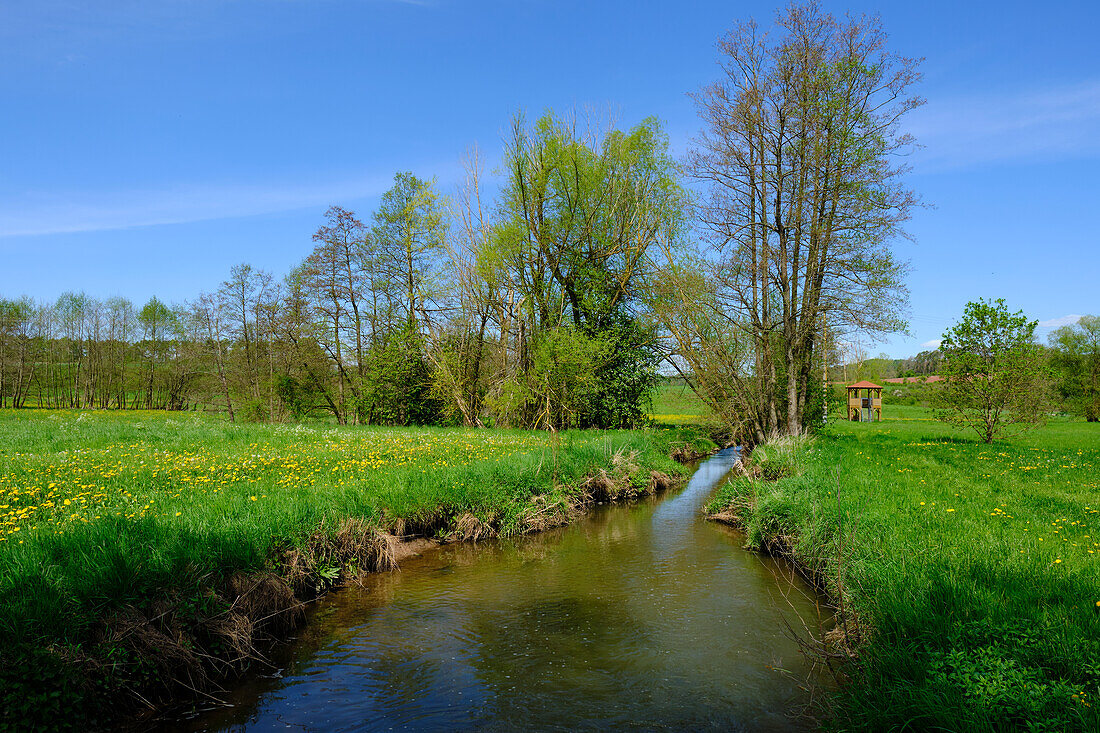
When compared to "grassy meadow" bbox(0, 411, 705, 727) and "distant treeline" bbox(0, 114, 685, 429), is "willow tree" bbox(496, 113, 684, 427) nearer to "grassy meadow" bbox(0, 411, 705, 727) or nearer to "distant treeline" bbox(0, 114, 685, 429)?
"distant treeline" bbox(0, 114, 685, 429)

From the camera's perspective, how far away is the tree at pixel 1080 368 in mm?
39188

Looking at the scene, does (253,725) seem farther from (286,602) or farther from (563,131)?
(563,131)

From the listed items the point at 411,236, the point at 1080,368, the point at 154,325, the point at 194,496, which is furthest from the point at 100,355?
the point at 1080,368

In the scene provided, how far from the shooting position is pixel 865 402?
4897 centimetres

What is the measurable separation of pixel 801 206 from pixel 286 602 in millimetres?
19687

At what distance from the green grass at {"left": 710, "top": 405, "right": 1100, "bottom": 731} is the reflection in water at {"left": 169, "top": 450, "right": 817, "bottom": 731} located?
1.02m

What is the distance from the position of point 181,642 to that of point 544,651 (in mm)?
3475

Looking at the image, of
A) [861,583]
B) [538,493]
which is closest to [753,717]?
[861,583]

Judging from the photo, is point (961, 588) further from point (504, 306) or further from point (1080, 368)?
point (1080, 368)

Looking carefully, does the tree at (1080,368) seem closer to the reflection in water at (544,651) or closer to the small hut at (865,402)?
the small hut at (865,402)

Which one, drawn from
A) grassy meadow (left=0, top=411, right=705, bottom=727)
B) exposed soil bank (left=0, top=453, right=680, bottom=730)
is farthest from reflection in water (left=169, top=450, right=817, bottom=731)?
grassy meadow (left=0, top=411, right=705, bottom=727)

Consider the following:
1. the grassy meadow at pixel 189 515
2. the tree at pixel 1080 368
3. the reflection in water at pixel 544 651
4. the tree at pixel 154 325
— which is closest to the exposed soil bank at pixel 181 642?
the grassy meadow at pixel 189 515

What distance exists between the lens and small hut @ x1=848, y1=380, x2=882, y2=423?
46.8 meters

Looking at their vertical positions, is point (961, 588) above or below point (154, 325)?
below
